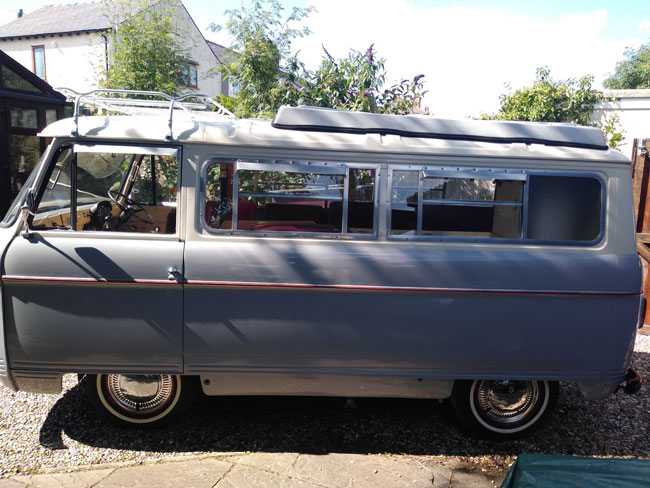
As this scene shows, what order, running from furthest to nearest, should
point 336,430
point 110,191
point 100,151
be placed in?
point 110,191 → point 336,430 → point 100,151

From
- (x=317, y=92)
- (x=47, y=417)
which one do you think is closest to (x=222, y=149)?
(x=47, y=417)

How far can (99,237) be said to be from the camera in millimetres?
3510

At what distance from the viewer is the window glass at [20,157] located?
9727mm

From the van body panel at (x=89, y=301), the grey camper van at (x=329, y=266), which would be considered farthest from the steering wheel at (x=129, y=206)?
the van body panel at (x=89, y=301)

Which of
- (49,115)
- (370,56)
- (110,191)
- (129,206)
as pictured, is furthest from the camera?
(49,115)

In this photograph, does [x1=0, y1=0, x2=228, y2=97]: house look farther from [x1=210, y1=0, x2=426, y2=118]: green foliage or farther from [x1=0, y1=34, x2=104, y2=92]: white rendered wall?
[x1=210, y1=0, x2=426, y2=118]: green foliage

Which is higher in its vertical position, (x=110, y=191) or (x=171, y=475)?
(x=110, y=191)

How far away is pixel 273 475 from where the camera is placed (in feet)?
11.4

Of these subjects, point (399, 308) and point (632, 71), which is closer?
point (399, 308)

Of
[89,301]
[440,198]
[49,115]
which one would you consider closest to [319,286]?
[440,198]

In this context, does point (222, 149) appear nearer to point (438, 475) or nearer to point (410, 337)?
point (410, 337)

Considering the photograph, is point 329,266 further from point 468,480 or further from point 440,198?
point 468,480

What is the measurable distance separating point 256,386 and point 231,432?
58 cm

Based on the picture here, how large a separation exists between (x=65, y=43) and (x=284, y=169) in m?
25.1
